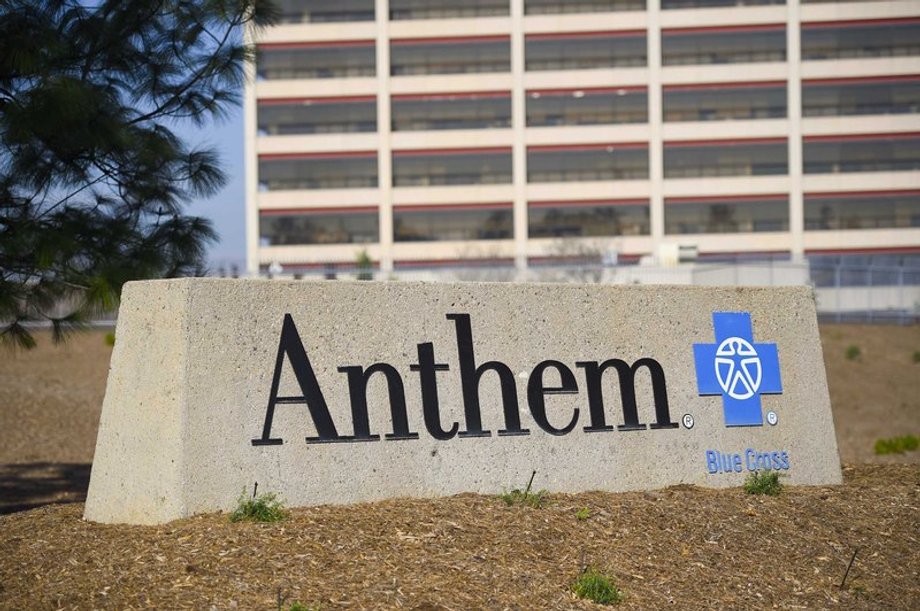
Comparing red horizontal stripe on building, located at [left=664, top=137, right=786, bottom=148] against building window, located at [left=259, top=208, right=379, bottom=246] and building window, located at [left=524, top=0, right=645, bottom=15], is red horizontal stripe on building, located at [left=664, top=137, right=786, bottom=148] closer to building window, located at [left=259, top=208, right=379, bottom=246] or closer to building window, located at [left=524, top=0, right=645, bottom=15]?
building window, located at [left=524, top=0, right=645, bottom=15]

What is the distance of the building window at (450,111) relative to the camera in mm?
59781

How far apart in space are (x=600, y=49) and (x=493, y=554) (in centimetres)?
5569

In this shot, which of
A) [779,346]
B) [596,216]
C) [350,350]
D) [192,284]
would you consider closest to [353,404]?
[350,350]

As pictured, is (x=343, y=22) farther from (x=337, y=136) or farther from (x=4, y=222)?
(x=4, y=222)

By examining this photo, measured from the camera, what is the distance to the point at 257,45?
36.2ft

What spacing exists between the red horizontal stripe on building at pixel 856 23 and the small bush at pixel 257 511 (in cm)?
5768

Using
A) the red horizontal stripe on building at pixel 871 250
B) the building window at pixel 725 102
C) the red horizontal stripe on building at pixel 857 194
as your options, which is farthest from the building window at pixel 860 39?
the red horizontal stripe on building at pixel 871 250

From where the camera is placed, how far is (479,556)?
6.99 m

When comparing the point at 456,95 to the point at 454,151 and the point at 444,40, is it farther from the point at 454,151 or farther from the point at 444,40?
the point at 444,40

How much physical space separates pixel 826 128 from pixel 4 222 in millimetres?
55770

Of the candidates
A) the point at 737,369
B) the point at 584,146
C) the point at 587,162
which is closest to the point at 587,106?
the point at 584,146

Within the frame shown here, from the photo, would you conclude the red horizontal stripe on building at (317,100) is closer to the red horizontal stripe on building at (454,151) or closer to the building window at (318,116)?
the building window at (318,116)

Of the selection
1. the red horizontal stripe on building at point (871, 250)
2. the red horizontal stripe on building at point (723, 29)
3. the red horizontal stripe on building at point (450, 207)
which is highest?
the red horizontal stripe on building at point (723, 29)

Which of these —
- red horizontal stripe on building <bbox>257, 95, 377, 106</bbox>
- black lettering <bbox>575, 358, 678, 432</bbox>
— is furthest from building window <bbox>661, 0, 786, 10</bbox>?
black lettering <bbox>575, 358, 678, 432</bbox>
